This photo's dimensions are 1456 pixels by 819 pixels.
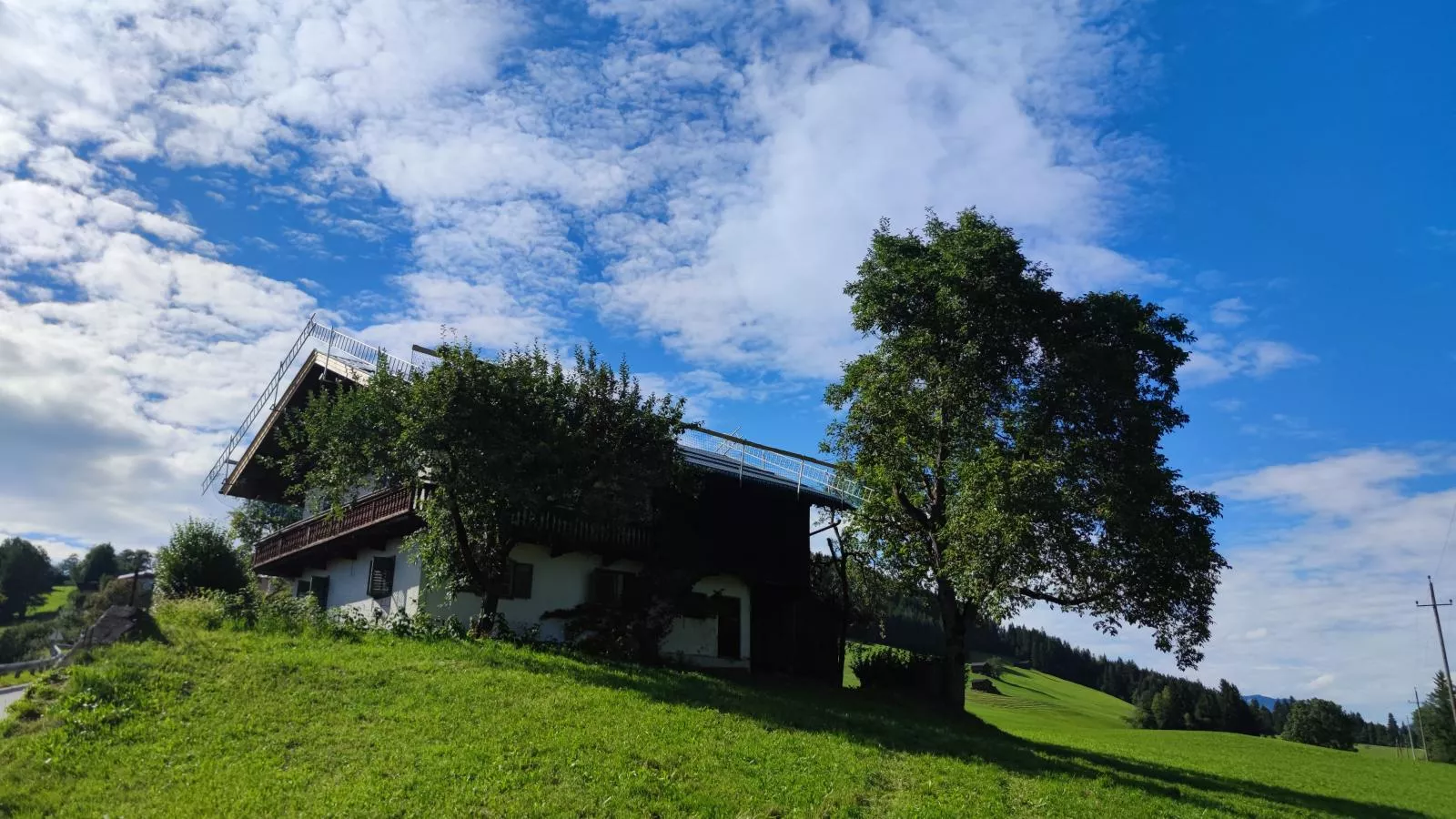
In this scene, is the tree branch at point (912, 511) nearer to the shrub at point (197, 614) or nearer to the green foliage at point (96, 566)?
the shrub at point (197, 614)

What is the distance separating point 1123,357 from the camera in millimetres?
22625

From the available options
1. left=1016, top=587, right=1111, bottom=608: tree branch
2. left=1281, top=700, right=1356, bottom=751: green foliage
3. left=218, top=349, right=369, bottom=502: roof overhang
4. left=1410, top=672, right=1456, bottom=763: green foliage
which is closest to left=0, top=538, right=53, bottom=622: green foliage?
left=218, top=349, right=369, bottom=502: roof overhang

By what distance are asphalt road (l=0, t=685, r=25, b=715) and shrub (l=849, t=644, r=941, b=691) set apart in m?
23.8

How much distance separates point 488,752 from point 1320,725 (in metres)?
82.1

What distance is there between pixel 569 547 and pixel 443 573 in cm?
387

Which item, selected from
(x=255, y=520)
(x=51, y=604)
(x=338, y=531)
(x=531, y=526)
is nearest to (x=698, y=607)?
(x=531, y=526)

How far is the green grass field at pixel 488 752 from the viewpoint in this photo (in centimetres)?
1122

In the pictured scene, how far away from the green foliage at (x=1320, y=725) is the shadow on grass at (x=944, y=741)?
63537 millimetres

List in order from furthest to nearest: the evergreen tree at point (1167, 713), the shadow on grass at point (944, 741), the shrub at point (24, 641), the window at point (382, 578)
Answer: the evergreen tree at point (1167, 713), the shrub at point (24, 641), the window at point (382, 578), the shadow on grass at point (944, 741)

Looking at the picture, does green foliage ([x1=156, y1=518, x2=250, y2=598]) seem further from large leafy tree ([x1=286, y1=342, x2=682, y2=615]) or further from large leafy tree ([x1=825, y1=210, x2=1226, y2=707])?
large leafy tree ([x1=825, y1=210, x2=1226, y2=707])

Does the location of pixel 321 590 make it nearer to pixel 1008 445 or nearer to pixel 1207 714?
pixel 1008 445

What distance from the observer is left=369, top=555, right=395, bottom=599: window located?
28.0 metres

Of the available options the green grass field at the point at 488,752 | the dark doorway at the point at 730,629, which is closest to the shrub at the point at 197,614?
the green grass field at the point at 488,752

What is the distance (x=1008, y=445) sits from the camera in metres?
22.3
